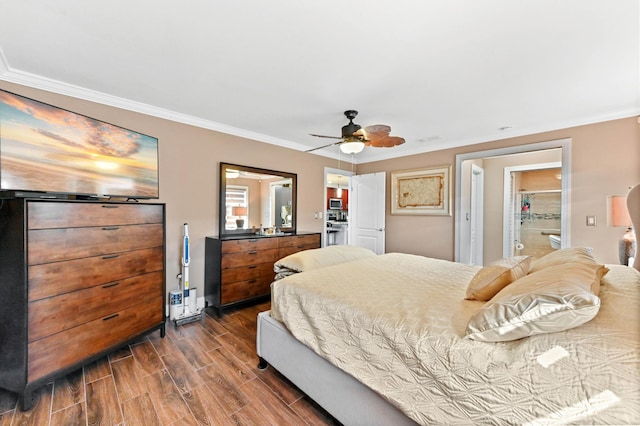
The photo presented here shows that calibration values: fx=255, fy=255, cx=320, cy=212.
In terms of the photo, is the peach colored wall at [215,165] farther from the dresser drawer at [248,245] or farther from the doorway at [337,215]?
the doorway at [337,215]

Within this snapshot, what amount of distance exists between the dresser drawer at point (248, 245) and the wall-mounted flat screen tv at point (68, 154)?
0.95m

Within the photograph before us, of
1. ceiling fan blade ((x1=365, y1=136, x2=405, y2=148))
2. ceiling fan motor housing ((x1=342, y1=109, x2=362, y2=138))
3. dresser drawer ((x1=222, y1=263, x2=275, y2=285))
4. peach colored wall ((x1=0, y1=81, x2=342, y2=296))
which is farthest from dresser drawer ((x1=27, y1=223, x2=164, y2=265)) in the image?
ceiling fan blade ((x1=365, y1=136, x2=405, y2=148))

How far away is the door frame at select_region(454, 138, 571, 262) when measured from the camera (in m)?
3.17

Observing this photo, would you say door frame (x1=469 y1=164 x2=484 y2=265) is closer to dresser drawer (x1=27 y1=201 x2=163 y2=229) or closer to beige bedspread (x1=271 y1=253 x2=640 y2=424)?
beige bedspread (x1=271 y1=253 x2=640 y2=424)

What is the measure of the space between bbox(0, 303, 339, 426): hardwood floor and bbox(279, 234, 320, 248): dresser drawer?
1.54m

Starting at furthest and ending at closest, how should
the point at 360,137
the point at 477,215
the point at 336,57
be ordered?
the point at 477,215, the point at 360,137, the point at 336,57

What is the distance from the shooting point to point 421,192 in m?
4.52

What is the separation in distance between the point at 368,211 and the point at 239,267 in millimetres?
2779

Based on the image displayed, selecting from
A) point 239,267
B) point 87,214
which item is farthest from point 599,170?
point 87,214

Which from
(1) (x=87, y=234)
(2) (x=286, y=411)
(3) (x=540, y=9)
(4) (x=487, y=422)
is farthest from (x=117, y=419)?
(3) (x=540, y=9)

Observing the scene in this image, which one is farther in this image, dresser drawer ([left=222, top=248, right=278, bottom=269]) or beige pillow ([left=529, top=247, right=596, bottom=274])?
dresser drawer ([left=222, top=248, right=278, bottom=269])

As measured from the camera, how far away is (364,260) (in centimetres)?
263

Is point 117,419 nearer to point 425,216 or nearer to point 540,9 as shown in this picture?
point 540,9

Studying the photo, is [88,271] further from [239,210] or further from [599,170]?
[599,170]
